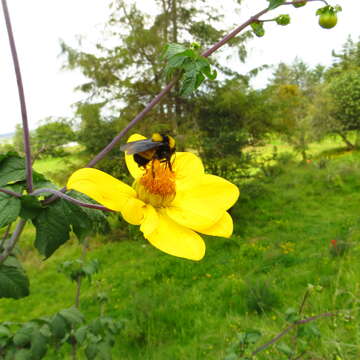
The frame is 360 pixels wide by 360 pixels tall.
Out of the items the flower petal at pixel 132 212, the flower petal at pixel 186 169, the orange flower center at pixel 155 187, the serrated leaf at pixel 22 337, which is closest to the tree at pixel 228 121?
the serrated leaf at pixel 22 337

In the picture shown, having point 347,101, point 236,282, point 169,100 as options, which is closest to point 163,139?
point 236,282

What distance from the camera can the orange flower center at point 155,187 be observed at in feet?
3.28

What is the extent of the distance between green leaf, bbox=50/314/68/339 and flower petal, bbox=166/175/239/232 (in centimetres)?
105

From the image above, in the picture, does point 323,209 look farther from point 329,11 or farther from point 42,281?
point 329,11

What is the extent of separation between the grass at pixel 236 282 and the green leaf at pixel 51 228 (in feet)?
5.57

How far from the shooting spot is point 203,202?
1.02 metres

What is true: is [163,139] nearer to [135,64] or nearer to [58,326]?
[58,326]

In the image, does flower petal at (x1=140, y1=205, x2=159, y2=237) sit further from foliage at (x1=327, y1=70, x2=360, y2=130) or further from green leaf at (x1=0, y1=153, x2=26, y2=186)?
foliage at (x1=327, y1=70, x2=360, y2=130)

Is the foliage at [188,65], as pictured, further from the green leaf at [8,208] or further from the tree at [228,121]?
the tree at [228,121]

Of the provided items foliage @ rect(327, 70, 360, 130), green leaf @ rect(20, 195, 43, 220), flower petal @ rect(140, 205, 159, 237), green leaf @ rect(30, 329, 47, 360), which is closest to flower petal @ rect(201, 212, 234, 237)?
flower petal @ rect(140, 205, 159, 237)

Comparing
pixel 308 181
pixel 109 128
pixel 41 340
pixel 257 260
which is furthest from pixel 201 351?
pixel 308 181

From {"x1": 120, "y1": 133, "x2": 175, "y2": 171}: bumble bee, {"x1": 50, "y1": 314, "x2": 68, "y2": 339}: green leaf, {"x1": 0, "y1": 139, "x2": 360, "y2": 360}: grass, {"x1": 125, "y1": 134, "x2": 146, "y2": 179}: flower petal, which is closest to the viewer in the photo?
{"x1": 120, "y1": 133, "x2": 175, "y2": 171}: bumble bee

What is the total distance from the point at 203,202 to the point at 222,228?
5.8 inches

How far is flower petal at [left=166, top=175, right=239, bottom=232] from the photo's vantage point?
35.9 inches
